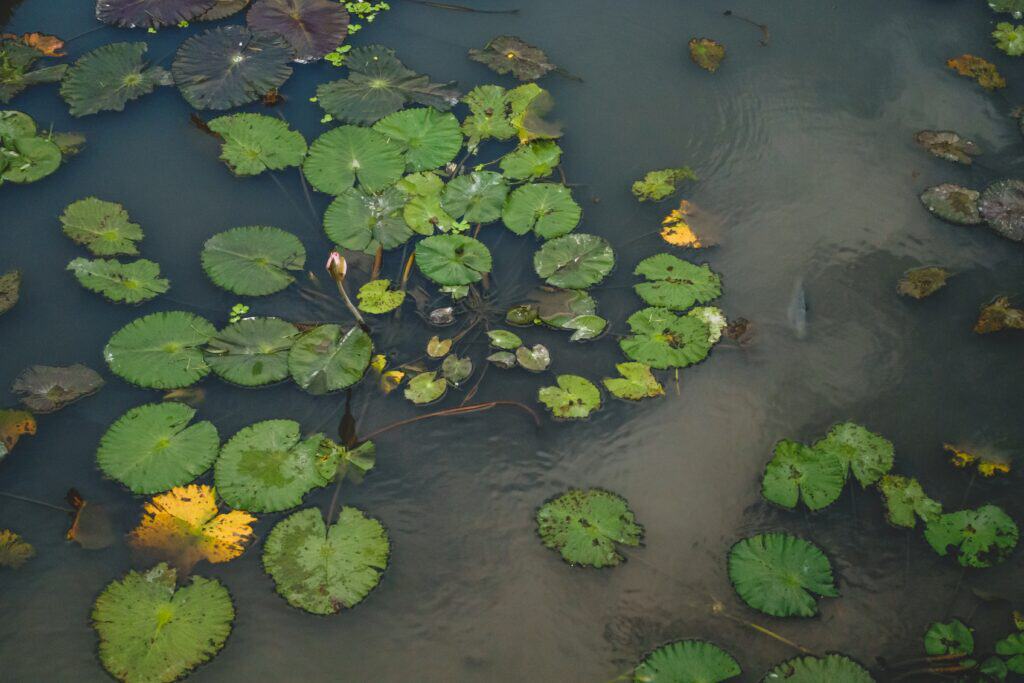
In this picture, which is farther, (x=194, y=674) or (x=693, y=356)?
(x=693, y=356)

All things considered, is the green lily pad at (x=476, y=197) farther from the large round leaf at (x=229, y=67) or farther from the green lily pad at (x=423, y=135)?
the large round leaf at (x=229, y=67)

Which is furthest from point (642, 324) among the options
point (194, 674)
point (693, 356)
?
point (194, 674)

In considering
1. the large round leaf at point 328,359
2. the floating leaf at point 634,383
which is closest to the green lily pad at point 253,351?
the large round leaf at point 328,359

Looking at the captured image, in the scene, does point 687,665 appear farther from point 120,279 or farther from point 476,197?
point 120,279

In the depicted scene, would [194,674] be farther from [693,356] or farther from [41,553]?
[693,356]

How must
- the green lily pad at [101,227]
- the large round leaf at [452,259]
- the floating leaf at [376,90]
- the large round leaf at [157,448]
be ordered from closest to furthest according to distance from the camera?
the large round leaf at [157,448] < the large round leaf at [452,259] < the green lily pad at [101,227] < the floating leaf at [376,90]

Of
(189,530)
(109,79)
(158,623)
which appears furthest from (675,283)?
(109,79)
